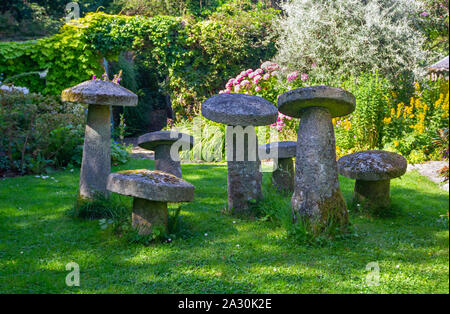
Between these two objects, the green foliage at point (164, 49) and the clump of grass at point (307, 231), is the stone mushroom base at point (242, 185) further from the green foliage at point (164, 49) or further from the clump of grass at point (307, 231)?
the green foliage at point (164, 49)

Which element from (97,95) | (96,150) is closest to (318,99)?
(97,95)

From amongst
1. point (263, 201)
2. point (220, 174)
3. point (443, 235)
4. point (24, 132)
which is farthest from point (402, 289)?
point (24, 132)

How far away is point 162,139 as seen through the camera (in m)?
6.03

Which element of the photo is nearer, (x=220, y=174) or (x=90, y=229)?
(x=90, y=229)

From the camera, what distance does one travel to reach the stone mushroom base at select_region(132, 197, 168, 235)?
4.27m

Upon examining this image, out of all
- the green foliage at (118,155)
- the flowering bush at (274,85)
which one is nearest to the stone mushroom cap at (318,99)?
the green foliage at (118,155)

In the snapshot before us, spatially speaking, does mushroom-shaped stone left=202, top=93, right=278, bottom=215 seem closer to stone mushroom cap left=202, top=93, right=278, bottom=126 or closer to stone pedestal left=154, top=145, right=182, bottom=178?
stone mushroom cap left=202, top=93, right=278, bottom=126

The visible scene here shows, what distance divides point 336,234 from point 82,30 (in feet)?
33.8

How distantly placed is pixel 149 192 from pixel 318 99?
1986mm

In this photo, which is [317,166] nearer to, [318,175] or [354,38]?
[318,175]

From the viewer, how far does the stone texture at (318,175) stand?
4.21 meters

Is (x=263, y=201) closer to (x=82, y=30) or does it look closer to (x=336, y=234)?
(x=336, y=234)

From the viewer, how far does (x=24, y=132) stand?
8047 millimetres

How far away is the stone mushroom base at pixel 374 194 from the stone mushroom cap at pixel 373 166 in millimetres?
256
